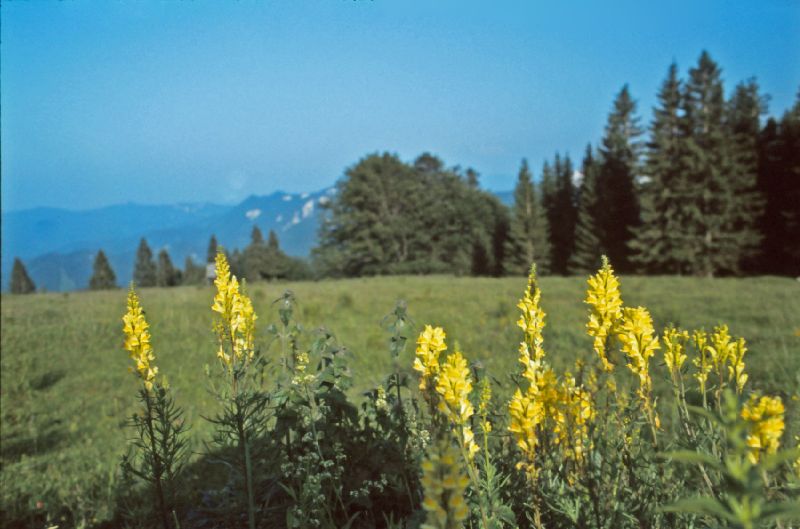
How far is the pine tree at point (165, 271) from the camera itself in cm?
10569

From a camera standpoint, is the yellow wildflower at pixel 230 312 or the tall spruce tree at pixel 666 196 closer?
the yellow wildflower at pixel 230 312

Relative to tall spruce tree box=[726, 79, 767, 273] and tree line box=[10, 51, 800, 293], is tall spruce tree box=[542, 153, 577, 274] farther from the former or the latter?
tall spruce tree box=[726, 79, 767, 273]

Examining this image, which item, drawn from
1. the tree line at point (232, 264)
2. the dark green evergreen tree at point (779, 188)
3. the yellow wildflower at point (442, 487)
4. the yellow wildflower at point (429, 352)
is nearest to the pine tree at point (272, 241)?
the tree line at point (232, 264)

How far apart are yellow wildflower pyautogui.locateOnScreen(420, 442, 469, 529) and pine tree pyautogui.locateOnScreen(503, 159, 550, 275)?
54.5 m

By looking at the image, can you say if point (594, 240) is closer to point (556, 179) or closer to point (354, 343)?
point (556, 179)

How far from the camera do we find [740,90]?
47406mm

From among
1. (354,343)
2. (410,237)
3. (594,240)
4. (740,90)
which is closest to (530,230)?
(594,240)

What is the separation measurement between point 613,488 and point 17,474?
17.8 ft

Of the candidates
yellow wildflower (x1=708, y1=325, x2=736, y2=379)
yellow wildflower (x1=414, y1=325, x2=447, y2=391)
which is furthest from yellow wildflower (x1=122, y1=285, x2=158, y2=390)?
yellow wildflower (x1=708, y1=325, x2=736, y2=379)

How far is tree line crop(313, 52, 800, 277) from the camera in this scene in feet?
125

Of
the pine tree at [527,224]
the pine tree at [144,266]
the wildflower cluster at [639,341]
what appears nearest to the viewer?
the wildflower cluster at [639,341]

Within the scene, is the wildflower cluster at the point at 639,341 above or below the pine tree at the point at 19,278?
below

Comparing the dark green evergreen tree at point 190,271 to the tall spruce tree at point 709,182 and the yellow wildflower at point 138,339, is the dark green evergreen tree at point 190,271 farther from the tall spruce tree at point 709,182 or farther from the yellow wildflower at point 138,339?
the yellow wildflower at point 138,339

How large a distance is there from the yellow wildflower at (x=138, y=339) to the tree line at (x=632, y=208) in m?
42.1
